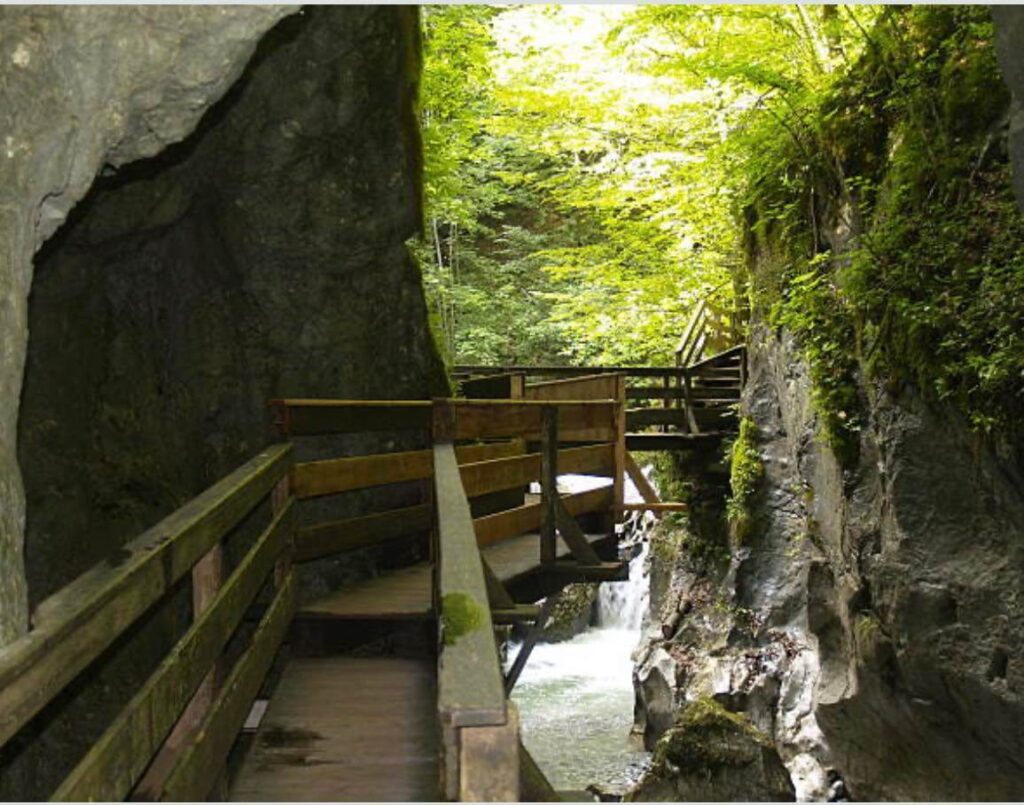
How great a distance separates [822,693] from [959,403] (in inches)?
168

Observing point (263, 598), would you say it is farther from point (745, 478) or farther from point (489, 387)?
point (745, 478)

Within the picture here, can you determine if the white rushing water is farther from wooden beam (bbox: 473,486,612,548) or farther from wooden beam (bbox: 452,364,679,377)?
wooden beam (bbox: 473,486,612,548)

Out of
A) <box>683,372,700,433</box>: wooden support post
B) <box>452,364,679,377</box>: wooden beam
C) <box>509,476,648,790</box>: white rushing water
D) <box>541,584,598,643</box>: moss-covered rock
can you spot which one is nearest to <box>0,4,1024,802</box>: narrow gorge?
<box>509,476,648,790</box>: white rushing water

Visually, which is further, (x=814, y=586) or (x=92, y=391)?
(x=814, y=586)

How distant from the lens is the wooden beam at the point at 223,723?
118 inches

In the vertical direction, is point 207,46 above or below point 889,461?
above

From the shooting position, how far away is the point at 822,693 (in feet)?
33.2

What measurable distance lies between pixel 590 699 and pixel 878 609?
8310mm

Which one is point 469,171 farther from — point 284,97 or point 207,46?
point 207,46

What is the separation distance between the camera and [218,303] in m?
8.29

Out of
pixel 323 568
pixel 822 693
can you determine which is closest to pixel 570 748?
pixel 822 693

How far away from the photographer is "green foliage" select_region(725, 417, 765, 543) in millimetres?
13078

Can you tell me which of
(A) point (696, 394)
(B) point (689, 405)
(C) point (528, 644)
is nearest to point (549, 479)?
(C) point (528, 644)

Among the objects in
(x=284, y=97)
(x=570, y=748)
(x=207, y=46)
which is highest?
(x=284, y=97)
